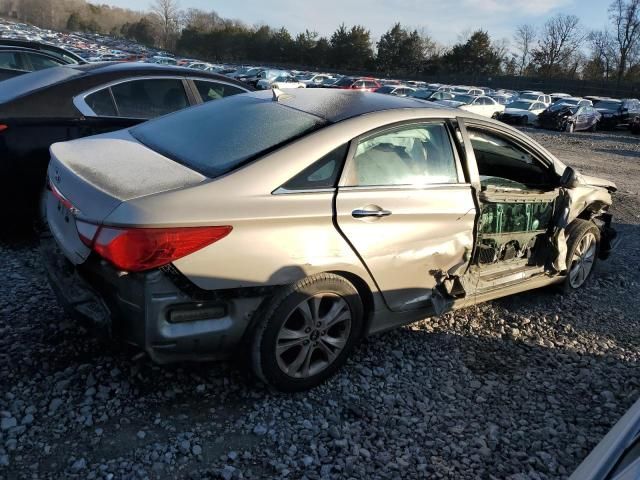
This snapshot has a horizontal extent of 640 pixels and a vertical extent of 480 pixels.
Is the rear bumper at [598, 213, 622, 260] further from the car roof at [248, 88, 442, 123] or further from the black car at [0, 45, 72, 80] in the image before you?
the black car at [0, 45, 72, 80]

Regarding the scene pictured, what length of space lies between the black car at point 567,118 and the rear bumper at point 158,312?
25.2 m

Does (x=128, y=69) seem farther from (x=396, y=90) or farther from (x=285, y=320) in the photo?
(x=396, y=90)

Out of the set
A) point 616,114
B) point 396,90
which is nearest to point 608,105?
point 616,114

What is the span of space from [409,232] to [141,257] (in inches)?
60.1

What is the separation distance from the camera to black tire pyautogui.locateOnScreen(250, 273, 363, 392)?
8.71 ft

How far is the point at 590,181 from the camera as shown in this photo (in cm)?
462

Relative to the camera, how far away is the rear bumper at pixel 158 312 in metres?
2.39

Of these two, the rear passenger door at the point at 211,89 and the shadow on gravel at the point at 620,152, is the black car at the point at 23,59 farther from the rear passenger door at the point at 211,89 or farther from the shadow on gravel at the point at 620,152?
the shadow on gravel at the point at 620,152

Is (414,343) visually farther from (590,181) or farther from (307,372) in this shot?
(590,181)

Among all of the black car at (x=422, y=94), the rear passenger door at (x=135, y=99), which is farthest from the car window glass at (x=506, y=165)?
the black car at (x=422, y=94)

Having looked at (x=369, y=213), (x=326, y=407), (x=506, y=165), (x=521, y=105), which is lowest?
(x=326, y=407)

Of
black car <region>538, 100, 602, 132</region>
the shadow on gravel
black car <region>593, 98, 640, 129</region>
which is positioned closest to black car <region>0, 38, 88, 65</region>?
the shadow on gravel

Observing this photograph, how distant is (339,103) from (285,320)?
57.6 inches

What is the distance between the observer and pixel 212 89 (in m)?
5.20
